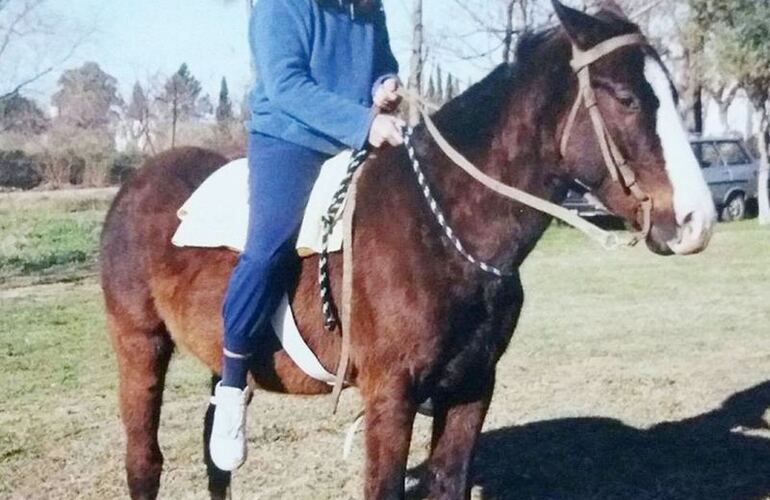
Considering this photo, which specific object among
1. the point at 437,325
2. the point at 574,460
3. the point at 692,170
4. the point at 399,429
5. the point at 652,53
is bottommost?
the point at 574,460

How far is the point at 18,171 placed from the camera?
32.8 meters

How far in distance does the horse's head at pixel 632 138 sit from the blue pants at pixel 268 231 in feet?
3.16

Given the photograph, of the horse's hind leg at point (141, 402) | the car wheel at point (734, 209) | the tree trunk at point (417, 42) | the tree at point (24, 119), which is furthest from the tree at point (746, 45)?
the tree at point (24, 119)

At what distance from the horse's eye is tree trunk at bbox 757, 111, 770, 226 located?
2078 centimetres

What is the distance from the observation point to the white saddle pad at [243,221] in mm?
3520

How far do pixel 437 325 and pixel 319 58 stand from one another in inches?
40.9

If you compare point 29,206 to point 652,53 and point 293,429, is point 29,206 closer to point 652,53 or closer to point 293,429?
point 293,429

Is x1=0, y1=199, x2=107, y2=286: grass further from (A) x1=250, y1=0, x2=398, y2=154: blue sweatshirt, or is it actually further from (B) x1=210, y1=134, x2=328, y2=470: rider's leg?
(A) x1=250, y1=0, x2=398, y2=154: blue sweatshirt

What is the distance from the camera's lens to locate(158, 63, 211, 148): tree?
35.4m

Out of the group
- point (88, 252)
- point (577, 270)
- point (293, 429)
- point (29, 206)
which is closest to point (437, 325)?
point (293, 429)

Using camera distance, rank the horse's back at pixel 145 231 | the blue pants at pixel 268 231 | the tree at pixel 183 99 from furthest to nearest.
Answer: the tree at pixel 183 99 → the horse's back at pixel 145 231 → the blue pants at pixel 268 231

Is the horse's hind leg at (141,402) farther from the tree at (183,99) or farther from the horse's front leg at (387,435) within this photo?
the tree at (183,99)

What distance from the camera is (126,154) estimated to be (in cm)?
3394

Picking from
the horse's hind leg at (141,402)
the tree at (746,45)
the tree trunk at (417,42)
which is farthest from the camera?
the tree at (746,45)
